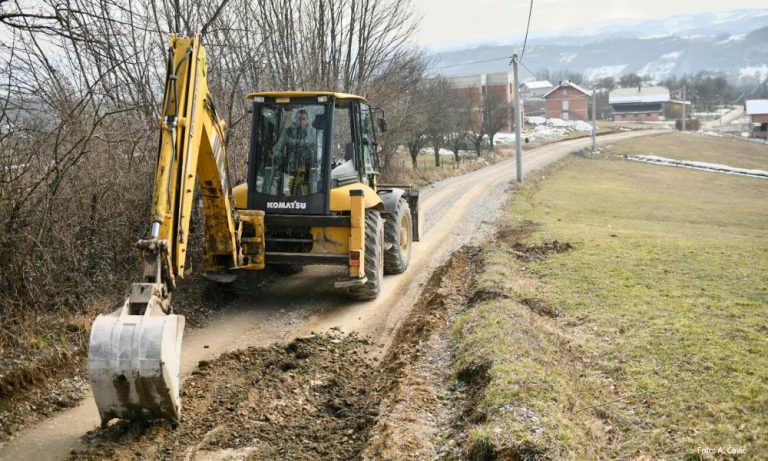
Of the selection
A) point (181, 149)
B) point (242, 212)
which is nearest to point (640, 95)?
point (242, 212)

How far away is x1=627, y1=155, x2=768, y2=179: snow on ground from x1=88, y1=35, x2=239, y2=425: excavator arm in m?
52.8

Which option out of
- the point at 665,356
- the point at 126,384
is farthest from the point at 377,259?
the point at 126,384

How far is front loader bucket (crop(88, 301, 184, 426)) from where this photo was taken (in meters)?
5.68

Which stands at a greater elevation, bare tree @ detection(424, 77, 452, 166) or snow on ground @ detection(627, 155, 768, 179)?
bare tree @ detection(424, 77, 452, 166)

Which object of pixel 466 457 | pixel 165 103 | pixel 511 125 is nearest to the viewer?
pixel 466 457

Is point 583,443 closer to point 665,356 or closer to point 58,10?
point 665,356

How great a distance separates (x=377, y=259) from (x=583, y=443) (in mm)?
5728

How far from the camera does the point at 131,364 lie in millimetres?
5684

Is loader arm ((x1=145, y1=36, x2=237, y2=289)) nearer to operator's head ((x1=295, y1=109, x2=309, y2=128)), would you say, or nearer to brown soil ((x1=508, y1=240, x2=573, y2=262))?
operator's head ((x1=295, y1=109, x2=309, y2=128))

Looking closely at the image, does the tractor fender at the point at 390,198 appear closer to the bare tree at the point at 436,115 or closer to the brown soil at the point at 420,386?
the brown soil at the point at 420,386

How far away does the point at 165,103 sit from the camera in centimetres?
710

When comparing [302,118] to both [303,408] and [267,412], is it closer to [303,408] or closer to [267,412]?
[303,408]

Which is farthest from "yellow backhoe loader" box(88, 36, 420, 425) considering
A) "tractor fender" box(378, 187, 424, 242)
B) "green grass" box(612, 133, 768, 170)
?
"green grass" box(612, 133, 768, 170)

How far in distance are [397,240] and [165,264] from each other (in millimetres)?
6454
